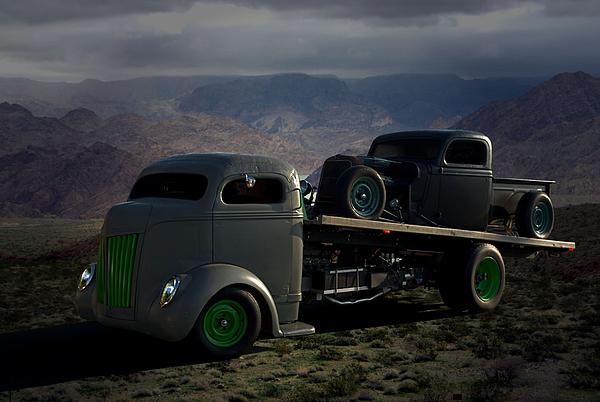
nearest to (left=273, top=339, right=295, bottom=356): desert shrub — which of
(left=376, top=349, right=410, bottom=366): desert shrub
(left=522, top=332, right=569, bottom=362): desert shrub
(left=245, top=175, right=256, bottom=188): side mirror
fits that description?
(left=376, top=349, right=410, bottom=366): desert shrub

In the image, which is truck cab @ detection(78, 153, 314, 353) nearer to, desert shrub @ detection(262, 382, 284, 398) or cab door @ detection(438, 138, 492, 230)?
desert shrub @ detection(262, 382, 284, 398)

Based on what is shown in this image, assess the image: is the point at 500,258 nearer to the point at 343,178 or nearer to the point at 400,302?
the point at 400,302

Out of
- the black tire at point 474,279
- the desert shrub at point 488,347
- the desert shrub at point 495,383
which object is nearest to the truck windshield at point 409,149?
the black tire at point 474,279

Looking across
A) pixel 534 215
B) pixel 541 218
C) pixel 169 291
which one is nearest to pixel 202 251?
pixel 169 291

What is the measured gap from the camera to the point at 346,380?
883 cm

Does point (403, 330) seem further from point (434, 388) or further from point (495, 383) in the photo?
point (434, 388)

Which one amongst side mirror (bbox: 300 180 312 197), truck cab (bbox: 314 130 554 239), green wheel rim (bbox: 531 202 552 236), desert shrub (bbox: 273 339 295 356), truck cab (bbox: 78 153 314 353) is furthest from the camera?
green wheel rim (bbox: 531 202 552 236)

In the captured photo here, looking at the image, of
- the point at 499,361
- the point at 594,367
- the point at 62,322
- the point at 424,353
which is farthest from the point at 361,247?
the point at 62,322

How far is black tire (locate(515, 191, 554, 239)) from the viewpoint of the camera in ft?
47.9

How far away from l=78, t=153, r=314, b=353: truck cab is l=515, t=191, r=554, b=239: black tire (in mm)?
5748

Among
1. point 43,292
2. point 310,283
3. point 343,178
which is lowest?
point 43,292

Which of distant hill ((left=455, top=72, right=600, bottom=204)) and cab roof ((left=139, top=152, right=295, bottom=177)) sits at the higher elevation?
distant hill ((left=455, top=72, right=600, bottom=204))

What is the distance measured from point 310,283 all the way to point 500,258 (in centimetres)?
429

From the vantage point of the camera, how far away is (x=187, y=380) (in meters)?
8.97
